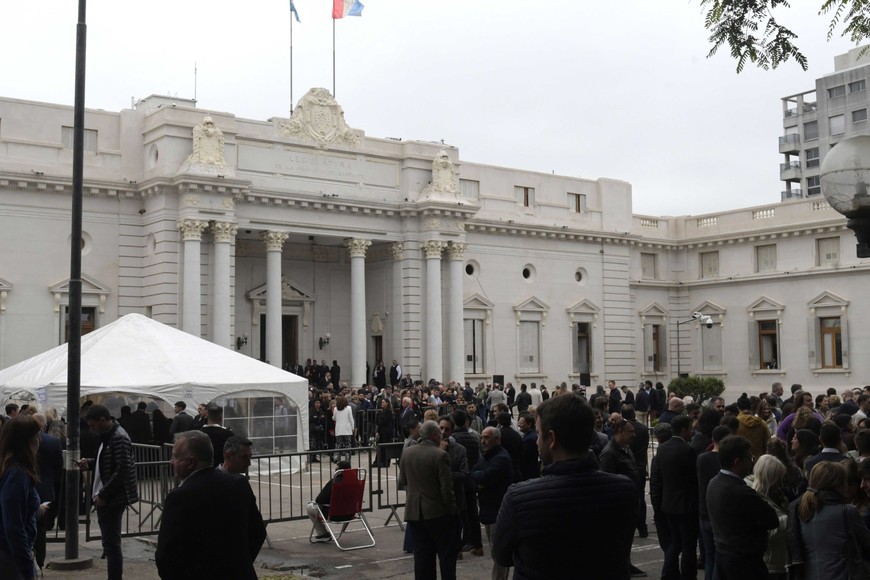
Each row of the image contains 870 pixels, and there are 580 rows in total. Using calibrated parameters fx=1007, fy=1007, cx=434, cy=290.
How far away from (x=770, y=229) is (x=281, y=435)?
94.2 feet

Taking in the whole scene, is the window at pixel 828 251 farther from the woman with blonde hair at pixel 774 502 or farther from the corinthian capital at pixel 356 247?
the woman with blonde hair at pixel 774 502

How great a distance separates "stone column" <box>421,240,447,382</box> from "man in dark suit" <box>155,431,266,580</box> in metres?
31.4

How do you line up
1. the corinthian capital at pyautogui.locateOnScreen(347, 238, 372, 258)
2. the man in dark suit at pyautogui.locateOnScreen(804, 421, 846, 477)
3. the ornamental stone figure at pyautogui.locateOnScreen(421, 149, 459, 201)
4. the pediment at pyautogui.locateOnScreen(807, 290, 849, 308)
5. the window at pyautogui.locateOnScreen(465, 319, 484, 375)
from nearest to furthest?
the man in dark suit at pyautogui.locateOnScreen(804, 421, 846, 477)
the corinthian capital at pyautogui.locateOnScreen(347, 238, 372, 258)
the ornamental stone figure at pyautogui.locateOnScreen(421, 149, 459, 201)
the window at pyautogui.locateOnScreen(465, 319, 484, 375)
the pediment at pyautogui.locateOnScreen(807, 290, 849, 308)

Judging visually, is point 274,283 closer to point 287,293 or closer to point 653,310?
point 287,293

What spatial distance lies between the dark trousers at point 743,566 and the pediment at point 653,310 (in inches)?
1609

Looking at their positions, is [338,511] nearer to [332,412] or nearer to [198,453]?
[198,453]

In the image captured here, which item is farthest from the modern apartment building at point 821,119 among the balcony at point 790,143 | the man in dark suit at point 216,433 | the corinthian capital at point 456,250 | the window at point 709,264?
the man in dark suit at point 216,433

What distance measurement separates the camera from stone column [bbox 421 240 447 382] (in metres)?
37.8

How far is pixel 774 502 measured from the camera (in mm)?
8219

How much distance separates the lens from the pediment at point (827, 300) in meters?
41.8

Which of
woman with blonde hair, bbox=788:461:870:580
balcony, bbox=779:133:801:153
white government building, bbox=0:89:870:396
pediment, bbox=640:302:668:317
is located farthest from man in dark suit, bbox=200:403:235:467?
balcony, bbox=779:133:801:153

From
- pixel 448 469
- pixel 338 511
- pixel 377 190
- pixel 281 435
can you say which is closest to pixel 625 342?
pixel 377 190

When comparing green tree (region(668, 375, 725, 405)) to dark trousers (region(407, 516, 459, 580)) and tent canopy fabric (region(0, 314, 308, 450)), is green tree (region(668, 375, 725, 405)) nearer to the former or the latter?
tent canopy fabric (region(0, 314, 308, 450))

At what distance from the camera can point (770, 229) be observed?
4447 centimetres
